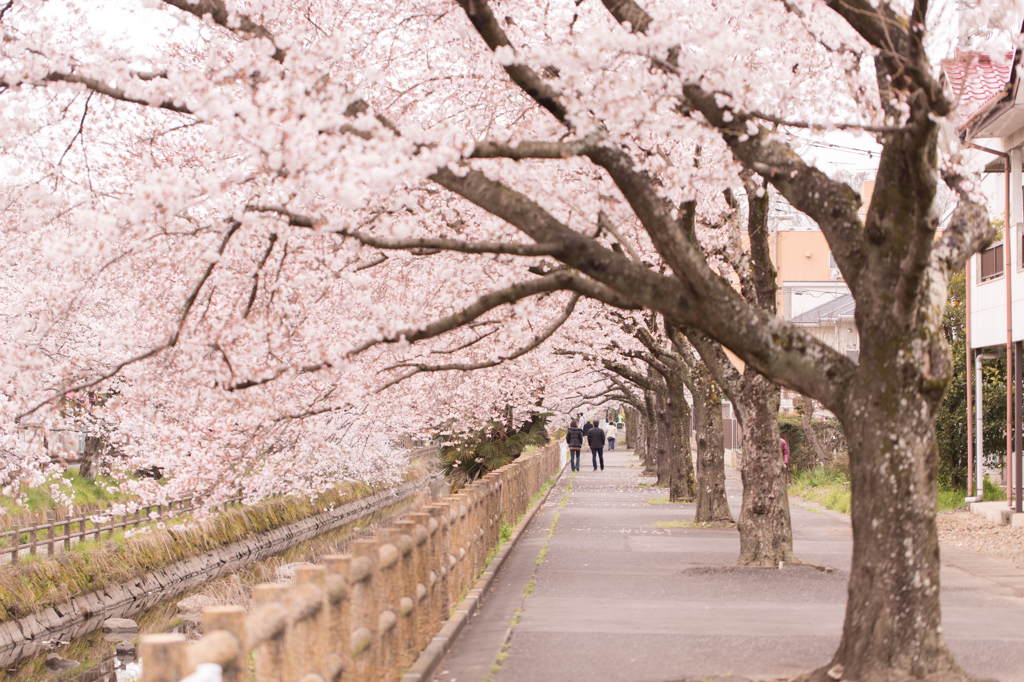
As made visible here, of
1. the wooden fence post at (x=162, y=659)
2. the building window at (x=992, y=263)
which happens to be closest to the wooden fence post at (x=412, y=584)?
the wooden fence post at (x=162, y=659)

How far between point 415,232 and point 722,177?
3.90 meters

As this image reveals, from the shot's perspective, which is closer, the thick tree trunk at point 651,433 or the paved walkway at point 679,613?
the paved walkway at point 679,613

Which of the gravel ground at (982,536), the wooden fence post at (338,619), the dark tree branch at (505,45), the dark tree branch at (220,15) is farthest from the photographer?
the gravel ground at (982,536)

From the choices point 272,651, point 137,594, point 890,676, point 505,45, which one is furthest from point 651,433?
point 272,651

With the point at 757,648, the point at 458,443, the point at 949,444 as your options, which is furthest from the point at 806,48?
the point at 458,443

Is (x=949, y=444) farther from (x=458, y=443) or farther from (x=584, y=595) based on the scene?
(x=584, y=595)

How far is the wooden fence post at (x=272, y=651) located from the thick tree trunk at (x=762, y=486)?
9861 mm

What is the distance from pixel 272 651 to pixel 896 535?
4219 millimetres

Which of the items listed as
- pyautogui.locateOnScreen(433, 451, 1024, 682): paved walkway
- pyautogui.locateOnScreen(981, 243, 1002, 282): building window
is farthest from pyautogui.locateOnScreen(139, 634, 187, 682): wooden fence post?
pyautogui.locateOnScreen(981, 243, 1002, 282): building window

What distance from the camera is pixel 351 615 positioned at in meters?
5.88

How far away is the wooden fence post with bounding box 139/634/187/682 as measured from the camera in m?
3.30

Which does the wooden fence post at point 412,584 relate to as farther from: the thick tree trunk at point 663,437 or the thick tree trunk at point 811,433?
A: the thick tree trunk at point 663,437

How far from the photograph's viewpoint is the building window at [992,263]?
21.3 metres

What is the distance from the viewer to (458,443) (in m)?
27.9
